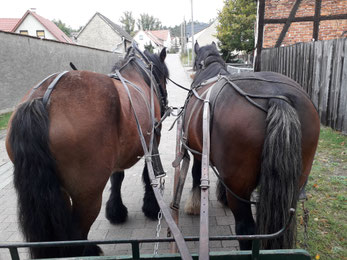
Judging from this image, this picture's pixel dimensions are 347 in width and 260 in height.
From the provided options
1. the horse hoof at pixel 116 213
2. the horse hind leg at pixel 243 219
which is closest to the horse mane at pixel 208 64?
the horse hind leg at pixel 243 219

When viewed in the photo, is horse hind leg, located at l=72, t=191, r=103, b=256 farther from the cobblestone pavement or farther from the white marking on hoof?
the white marking on hoof

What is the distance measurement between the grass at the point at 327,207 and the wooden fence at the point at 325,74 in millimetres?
1178

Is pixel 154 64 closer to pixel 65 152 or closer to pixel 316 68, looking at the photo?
pixel 65 152

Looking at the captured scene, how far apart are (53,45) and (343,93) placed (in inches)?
465

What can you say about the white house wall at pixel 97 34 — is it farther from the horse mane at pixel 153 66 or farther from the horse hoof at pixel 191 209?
the horse hoof at pixel 191 209

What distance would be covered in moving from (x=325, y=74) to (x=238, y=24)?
13287mm

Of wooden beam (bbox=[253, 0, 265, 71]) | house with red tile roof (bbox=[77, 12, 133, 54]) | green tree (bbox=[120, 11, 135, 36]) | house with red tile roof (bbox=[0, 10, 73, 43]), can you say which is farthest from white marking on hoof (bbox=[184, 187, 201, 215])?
green tree (bbox=[120, 11, 135, 36])

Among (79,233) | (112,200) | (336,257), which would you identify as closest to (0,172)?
(112,200)

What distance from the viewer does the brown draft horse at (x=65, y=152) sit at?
1.61 metres

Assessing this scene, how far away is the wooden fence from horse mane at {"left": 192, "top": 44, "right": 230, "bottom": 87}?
368cm

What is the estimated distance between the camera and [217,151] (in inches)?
72.1

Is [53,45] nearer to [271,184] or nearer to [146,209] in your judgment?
[146,209]

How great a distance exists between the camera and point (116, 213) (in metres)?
3.07

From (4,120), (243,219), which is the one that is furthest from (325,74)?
(4,120)
